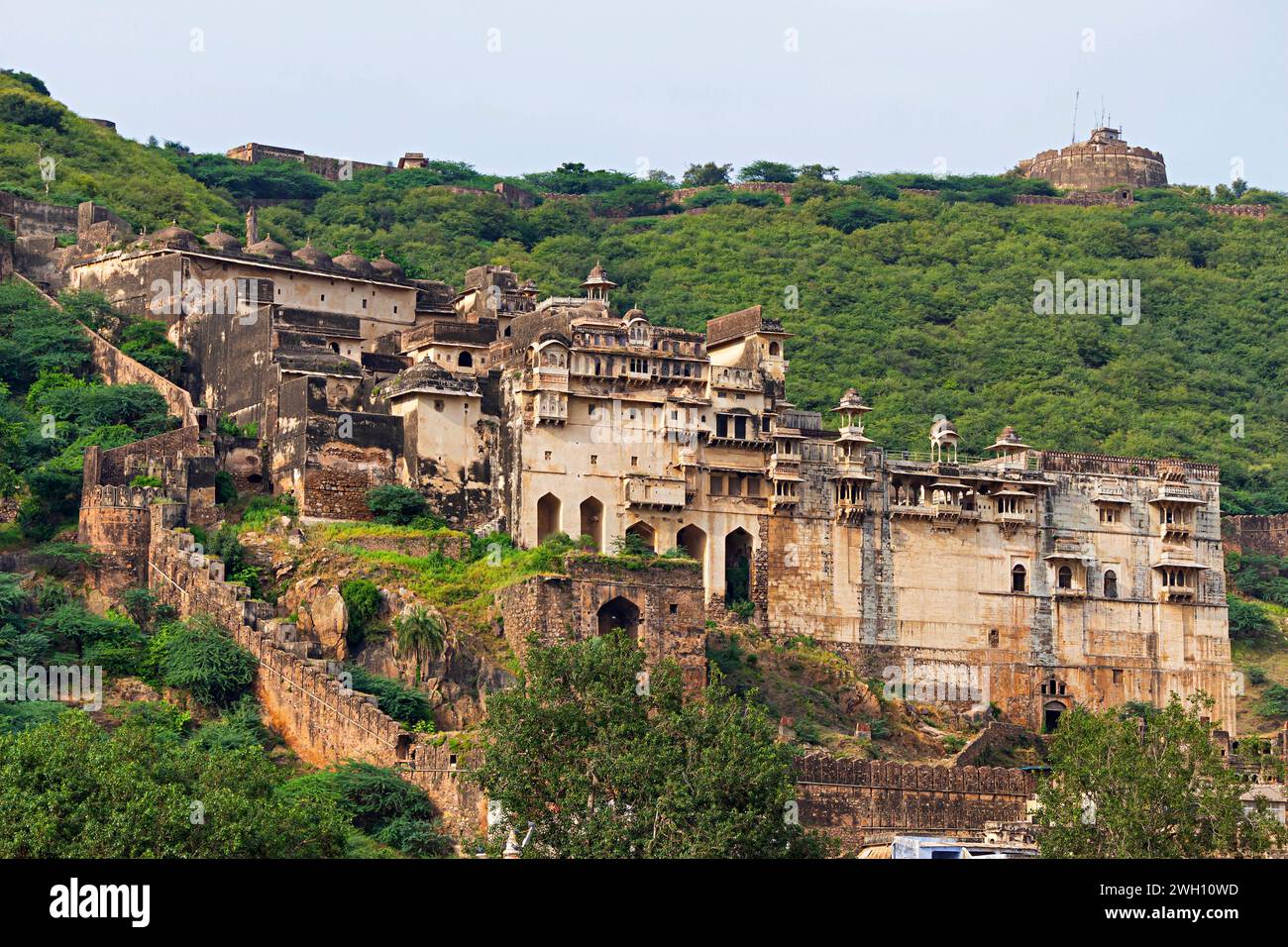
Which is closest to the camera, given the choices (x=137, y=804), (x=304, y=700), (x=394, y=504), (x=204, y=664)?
(x=137, y=804)

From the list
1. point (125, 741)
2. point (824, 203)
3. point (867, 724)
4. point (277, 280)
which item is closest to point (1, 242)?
point (277, 280)

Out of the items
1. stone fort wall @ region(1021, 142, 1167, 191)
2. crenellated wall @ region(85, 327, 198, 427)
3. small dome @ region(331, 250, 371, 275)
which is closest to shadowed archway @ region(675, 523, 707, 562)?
crenellated wall @ region(85, 327, 198, 427)

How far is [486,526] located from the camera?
2100 inches

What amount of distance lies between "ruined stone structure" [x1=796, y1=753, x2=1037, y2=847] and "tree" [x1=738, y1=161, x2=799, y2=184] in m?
62.0

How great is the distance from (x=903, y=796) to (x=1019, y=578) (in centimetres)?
1402

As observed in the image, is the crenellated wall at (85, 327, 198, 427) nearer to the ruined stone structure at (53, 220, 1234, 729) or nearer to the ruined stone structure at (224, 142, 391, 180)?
the ruined stone structure at (53, 220, 1234, 729)

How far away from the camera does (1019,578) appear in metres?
59.5

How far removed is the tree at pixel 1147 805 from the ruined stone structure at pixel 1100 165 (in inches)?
2988

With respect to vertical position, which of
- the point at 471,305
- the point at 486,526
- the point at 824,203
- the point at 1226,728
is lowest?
the point at 1226,728

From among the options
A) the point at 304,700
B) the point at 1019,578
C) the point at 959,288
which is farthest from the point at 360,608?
the point at 959,288

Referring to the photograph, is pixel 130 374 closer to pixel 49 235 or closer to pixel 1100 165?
pixel 49 235

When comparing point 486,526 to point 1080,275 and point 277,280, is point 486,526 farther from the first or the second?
point 1080,275

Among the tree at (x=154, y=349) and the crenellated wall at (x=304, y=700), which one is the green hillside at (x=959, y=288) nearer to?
the tree at (x=154, y=349)

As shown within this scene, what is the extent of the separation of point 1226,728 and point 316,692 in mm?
27309
